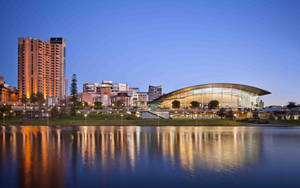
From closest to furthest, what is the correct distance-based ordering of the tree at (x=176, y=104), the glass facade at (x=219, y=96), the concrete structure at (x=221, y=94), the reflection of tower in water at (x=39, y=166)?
the reflection of tower in water at (x=39, y=166), the tree at (x=176, y=104), the concrete structure at (x=221, y=94), the glass facade at (x=219, y=96)

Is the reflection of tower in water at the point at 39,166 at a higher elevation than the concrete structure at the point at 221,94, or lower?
lower

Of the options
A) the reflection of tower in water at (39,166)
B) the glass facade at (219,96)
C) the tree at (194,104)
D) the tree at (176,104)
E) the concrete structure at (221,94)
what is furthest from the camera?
the glass facade at (219,96)

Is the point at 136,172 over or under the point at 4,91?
under

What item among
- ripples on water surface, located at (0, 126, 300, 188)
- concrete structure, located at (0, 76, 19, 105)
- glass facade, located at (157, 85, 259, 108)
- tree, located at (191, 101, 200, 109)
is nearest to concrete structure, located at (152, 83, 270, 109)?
glass facade, located at (157, 85, 259, 108)

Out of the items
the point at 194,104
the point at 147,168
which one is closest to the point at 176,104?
the point at 194,104

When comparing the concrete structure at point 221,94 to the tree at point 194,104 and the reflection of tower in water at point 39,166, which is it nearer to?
the tree at point 194,104

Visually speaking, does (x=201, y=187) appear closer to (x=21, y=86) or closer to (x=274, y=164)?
(x=274, y=164)

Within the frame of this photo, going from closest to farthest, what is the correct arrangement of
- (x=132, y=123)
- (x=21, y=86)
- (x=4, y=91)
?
(x=132, y=123)
(x=4, y=91)
(x=21, y=86)

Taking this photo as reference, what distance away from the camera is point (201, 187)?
1193 cm

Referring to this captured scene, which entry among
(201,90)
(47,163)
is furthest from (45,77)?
(47,163)

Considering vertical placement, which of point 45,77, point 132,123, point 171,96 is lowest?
point 132,123

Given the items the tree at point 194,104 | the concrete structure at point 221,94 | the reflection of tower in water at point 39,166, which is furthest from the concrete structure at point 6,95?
the reflection of tower in water at point 39,166

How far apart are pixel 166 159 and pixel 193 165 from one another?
8.23 feet

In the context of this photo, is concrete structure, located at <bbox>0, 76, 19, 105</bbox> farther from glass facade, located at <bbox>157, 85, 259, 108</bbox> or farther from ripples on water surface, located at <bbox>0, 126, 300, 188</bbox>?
ripples on water surface, located at <bbox>0, 126, 300, 188</bbox>
